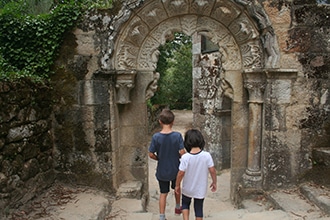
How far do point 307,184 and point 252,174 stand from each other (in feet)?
2.26

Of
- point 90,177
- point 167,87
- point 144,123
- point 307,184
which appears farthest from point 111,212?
point 167,87

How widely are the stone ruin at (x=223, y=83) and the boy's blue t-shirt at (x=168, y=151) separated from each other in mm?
892

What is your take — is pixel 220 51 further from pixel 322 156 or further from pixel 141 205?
pixel 141 205

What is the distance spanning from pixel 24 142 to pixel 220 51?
268 cm

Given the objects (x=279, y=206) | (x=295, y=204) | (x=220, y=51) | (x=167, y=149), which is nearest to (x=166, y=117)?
(x=167, y=149)

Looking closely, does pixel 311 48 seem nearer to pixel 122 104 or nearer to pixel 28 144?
pixel 122 104

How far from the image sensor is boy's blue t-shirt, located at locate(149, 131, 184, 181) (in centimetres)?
286

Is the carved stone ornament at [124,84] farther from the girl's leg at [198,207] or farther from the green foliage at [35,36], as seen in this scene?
the girl's leg at [198,207]

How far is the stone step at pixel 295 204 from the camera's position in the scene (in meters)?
2.88

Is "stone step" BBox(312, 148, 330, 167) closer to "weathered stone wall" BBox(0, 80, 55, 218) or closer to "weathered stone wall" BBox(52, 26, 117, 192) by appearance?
"weathered stone wall" BBox(52, 26, 117, 192)

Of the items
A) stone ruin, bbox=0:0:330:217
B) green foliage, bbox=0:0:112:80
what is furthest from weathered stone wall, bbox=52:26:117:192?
green foliage, bbox=0:0:112:80

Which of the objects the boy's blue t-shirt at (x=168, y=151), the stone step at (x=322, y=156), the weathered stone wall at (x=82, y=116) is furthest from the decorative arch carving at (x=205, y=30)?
the stone step at (x=322, y=156)

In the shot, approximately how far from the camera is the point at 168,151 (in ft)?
9.39

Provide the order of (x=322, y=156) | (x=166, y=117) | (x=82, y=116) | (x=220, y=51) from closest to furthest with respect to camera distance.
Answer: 1. (x=166, y=117)
2. (x=322, y=156)
3. (x=82, y=116)
4. (x=220, y=51)
